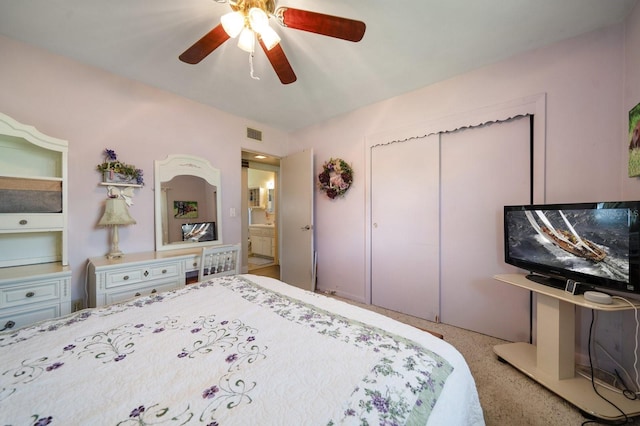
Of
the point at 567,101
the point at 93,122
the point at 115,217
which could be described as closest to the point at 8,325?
the point at 115,217

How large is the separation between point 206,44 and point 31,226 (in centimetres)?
177

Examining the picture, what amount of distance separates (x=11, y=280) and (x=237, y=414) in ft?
6.13

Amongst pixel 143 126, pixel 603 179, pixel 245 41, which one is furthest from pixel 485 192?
pixel 143 126

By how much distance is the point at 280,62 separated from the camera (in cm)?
151

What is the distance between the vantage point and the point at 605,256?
1346 mm

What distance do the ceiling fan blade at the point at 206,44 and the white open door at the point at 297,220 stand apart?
1.80m

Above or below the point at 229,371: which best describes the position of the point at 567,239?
above

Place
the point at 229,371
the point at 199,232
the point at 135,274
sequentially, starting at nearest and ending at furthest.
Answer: the point at 229,371 < the point at 135,274 < the point at 199,232

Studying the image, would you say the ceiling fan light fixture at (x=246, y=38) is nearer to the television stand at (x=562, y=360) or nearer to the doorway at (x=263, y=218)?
the television stand at (x=562, y=360)

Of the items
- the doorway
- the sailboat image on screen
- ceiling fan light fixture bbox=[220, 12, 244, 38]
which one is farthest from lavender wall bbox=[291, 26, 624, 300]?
the doorway

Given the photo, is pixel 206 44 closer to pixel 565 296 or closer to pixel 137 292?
pixel 137 292

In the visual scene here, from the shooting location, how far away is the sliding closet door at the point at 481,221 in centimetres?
194

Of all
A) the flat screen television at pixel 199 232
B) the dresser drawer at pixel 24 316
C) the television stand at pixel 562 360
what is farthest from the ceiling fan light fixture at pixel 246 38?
the television stand at pixel 562 360

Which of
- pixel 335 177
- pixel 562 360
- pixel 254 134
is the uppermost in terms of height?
pixel 254 134
